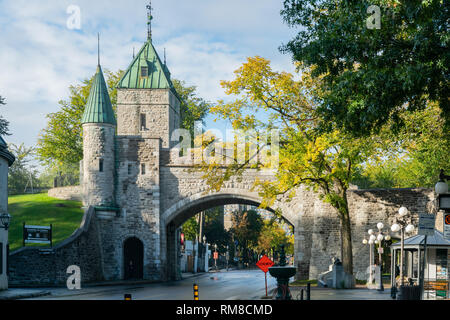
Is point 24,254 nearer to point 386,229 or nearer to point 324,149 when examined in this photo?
point 324,149

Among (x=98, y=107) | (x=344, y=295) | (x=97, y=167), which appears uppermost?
(x=98, y=107)

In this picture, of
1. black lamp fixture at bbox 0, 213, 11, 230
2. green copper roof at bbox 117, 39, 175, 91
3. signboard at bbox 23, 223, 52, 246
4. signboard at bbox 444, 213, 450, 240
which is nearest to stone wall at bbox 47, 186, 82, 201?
green copper roof at bbox 117, 39, 175, 91

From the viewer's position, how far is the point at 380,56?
47.0 ft

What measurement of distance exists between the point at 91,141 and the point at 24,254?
8685 mm

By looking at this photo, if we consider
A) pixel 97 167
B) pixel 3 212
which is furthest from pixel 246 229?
pixel 3 212

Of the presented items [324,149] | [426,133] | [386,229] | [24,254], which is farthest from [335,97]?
[24,254]

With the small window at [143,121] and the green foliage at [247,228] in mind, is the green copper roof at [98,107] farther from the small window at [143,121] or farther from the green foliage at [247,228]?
the green foliage at [247,228]

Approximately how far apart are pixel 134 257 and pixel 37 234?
26.9 feet

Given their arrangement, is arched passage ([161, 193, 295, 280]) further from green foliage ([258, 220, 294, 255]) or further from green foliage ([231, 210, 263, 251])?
green foliage ([258, 220, 294, 255])

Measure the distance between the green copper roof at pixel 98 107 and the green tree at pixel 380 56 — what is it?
21.5 metres

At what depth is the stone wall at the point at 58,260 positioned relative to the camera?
29547mm

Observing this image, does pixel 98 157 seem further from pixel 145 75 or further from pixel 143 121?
pixel 145 75

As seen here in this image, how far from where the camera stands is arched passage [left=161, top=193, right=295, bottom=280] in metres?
35.9

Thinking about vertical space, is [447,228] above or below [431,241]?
above
